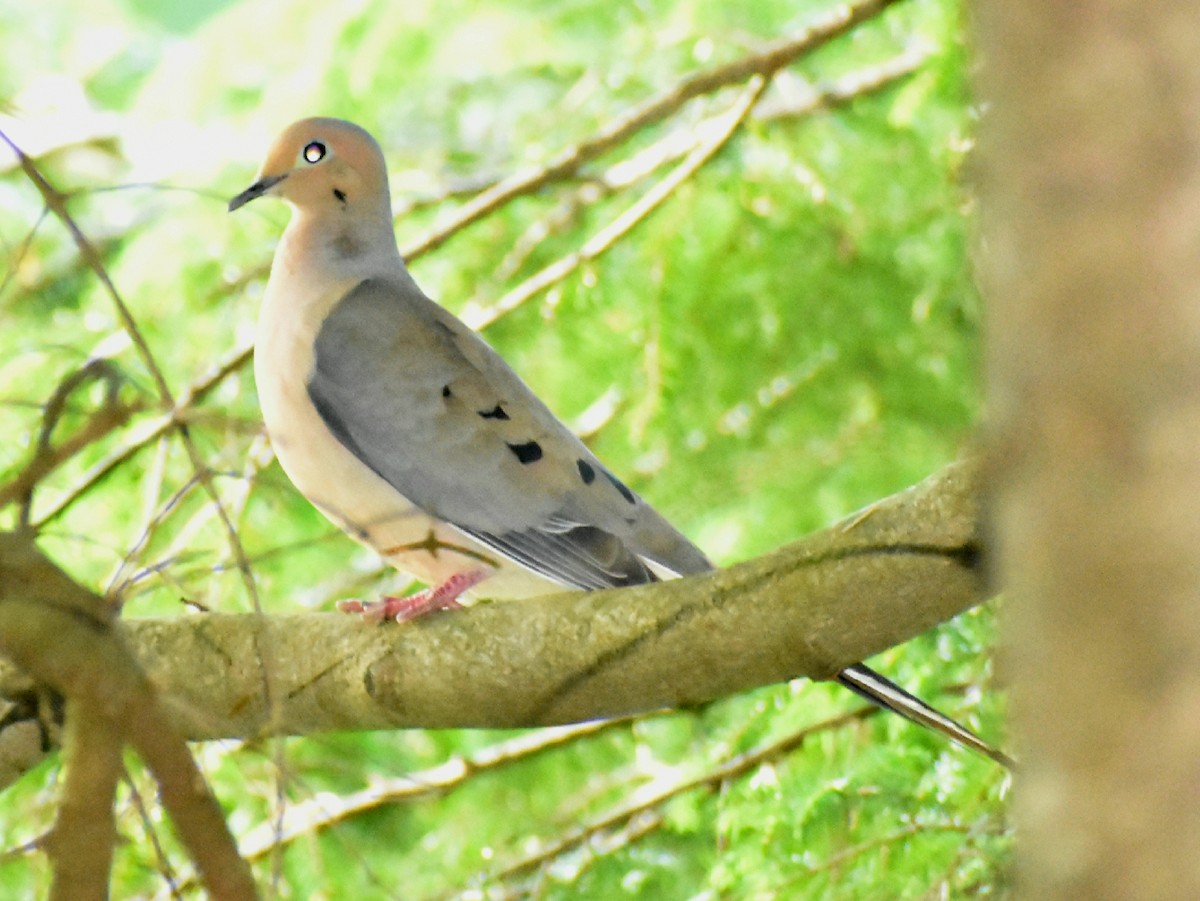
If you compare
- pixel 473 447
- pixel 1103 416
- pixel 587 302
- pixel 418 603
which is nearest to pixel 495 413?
pixel 473 447

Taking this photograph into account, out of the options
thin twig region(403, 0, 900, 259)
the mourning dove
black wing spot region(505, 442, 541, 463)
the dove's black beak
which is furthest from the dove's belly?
thin twig region(403, 0, 900, 259)

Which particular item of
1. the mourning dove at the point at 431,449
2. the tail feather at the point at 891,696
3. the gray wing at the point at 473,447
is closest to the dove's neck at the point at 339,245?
the mourning dove at the point at 431,449

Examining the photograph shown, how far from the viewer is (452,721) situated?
2447 mm

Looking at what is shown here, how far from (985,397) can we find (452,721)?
5.66 feet

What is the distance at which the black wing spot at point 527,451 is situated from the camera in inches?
126

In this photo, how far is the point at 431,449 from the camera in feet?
10.6

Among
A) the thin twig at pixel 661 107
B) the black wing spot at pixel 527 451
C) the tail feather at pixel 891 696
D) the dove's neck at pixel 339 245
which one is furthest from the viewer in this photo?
the thin twig at pixel 661 107

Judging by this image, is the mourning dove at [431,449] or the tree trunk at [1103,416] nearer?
the tree trunk at [1103,416]

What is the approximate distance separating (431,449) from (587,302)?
1.08m

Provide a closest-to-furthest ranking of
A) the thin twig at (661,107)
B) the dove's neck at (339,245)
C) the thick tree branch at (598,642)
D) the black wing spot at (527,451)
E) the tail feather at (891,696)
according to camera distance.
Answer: the thick tree branch at (598,642), the tail feather at (891,696), the black wing spot at (527,451), the dove's neck at (339,245), the thin twig at (661,107)

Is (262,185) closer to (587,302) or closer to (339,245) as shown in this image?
(339,245)

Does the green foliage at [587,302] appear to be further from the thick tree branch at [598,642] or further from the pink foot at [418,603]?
the thick tree branch at [598,642]

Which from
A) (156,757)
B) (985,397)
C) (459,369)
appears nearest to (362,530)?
(459,369)

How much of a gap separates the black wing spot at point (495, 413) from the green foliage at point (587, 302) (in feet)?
2.12
